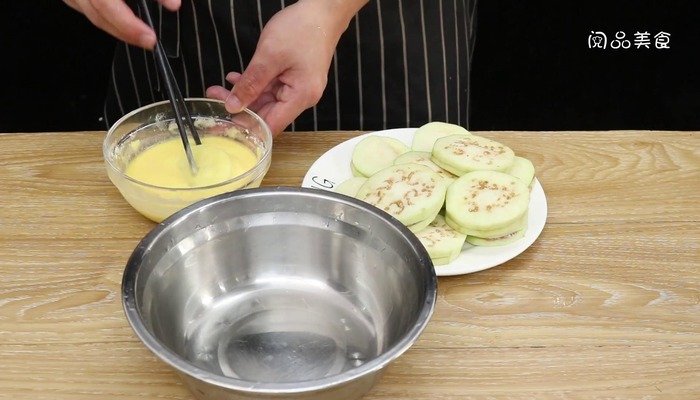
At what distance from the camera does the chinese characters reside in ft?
9.73

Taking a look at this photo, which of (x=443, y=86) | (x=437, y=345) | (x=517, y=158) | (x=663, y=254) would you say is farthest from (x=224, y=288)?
(x=443, y=86)

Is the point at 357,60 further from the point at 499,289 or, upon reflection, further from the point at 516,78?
the point at 516,78

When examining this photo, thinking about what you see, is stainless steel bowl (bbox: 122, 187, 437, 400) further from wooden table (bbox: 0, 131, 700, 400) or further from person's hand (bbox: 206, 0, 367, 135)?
person's hand (bbox: 206, 0, 367, 135)

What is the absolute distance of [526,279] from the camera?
1.30 metres

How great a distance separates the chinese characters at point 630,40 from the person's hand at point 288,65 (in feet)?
5.46

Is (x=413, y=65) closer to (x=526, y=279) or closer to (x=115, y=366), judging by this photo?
(x=526, y=279)

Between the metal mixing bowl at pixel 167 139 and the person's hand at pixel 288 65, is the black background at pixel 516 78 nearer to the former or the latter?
the person's hand at pixel 288 65

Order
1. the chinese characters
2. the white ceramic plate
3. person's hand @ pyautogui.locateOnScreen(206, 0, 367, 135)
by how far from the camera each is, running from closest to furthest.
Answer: the white ceramic plate, person's hand @ pyautogui.locateOnScreen(206, 0, 367, 135), the chinese characters

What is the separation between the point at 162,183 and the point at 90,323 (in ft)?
0.95

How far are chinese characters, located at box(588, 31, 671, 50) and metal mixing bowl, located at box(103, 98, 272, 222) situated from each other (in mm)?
1895

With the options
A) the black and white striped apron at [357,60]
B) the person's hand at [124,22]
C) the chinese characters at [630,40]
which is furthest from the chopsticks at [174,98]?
the chinese characters at [630,40]

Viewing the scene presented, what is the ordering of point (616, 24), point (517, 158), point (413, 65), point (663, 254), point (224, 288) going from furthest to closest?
point (616, 24) → point (413, 65) → point (517, 158) → point (663, 254) → point (224, 288)

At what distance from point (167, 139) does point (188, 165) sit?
13cm

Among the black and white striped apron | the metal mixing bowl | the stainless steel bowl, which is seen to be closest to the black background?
the black and white striped apron
